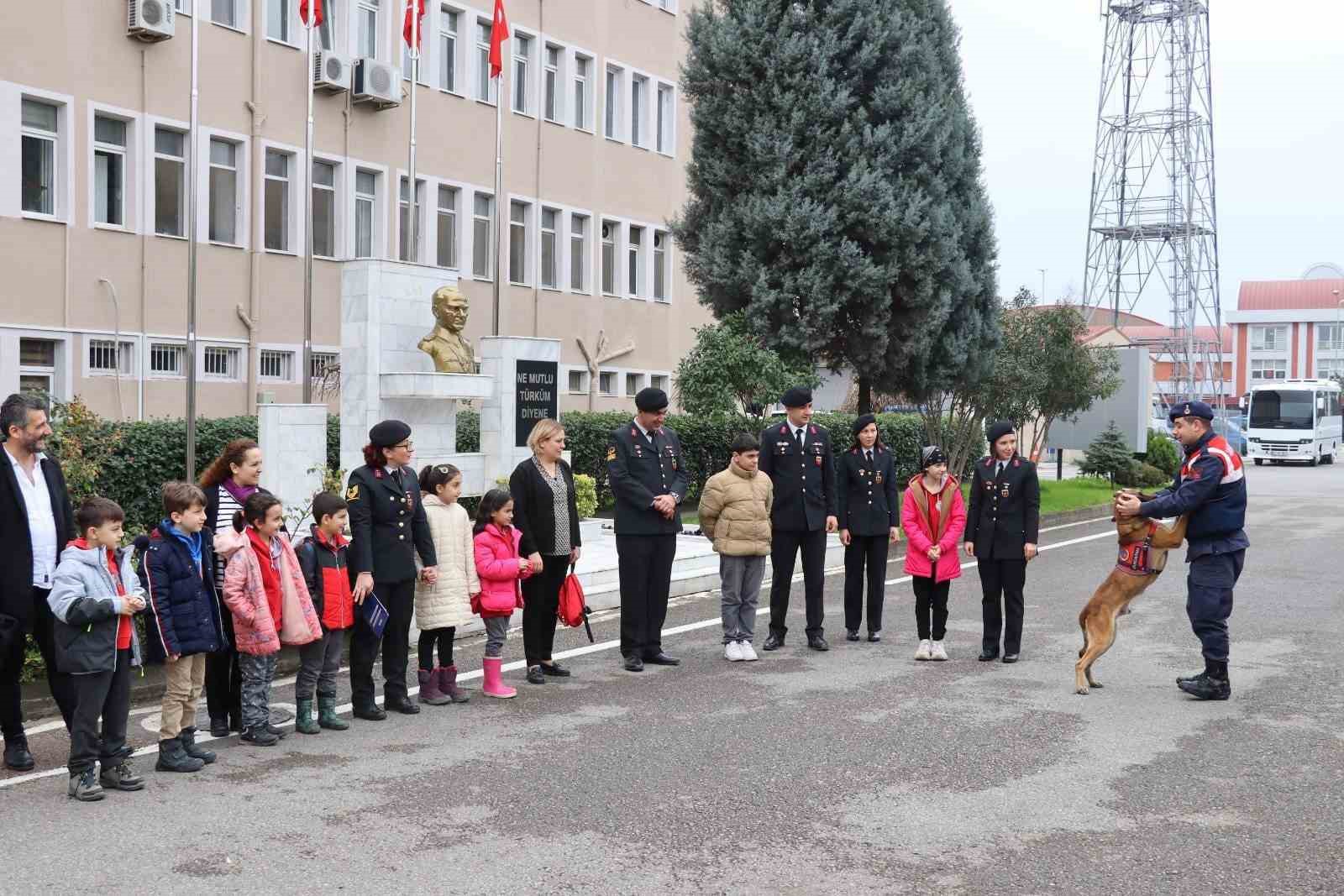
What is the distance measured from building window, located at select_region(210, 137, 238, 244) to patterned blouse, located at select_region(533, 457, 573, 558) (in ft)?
55.2

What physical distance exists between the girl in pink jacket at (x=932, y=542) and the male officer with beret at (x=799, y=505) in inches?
26.1

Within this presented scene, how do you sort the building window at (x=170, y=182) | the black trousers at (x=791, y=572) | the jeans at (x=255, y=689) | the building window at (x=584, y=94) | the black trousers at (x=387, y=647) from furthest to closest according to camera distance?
the building window at (x=584, y=94)
the building window at (x=170, y=182)
the black trousers at (x=791, y=572)
the black trousers at (x=387, y=647)
the jeans at (x=255, y=689)

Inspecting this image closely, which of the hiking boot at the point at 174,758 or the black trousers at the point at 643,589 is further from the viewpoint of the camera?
the black trousers at the point at 643,589

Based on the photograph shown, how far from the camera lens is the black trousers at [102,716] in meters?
6.54

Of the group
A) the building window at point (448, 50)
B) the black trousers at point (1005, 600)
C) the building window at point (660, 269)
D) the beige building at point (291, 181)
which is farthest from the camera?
the building window at point (660, 269)

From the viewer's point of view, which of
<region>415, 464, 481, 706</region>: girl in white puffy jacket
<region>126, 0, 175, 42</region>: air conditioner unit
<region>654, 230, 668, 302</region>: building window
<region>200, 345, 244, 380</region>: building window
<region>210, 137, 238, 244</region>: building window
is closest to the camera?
<region>415, 464, 481, 706</region>: girl in white puffy jacket

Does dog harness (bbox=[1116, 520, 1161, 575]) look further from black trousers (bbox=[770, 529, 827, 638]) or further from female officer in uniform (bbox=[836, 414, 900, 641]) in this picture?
black trousers (bbox=[770, 529, 827, 638])

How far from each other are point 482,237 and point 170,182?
8.53 metres

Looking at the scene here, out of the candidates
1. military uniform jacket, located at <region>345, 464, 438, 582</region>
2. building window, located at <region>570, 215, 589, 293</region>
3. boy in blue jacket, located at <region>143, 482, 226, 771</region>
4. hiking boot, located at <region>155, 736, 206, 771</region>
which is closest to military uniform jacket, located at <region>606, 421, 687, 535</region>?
military uniform jacket, located at <region>345, 464, 438, 582</region>

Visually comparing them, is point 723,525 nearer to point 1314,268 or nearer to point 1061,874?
point 1061,874

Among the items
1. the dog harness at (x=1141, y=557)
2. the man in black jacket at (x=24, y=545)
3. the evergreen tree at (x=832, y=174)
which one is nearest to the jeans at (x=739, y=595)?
the dog harness at (x=1141, y=557)

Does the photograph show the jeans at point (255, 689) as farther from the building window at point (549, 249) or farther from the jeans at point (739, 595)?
the building window at point (549, 249)

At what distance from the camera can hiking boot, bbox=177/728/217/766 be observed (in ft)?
23.3

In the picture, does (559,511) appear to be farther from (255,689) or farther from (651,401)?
(255,689)
